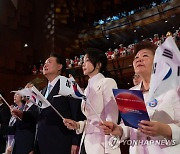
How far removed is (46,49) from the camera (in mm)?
8352

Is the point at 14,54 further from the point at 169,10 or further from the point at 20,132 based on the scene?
the point at 20,132

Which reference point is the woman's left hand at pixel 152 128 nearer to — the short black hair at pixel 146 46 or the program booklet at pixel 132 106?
the program booklet at pixel 132 106

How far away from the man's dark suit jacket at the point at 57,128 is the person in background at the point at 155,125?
0.77 m

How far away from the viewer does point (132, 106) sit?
116 centimetres

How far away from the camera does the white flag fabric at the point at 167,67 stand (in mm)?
1207

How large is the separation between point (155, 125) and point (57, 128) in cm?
116

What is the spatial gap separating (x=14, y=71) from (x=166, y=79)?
7.01 m

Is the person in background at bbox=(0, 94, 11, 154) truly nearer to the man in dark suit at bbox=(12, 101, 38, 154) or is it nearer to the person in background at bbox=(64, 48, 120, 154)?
the man in dark suit at bbox=(12, 101, 38, 154)

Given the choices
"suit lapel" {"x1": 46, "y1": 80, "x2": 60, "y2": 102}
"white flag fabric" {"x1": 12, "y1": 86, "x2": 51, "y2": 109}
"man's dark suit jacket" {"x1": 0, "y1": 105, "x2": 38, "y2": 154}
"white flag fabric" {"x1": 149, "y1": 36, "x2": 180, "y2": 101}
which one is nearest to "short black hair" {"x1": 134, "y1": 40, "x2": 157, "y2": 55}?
"white flag fabric" {"x1": 149, "y1": 36, "x2": 180, "y2": 101}

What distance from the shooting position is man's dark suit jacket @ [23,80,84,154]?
6.93 feet

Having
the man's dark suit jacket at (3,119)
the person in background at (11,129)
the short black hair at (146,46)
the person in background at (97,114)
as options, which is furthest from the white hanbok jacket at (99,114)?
the man's dark suit jacket at (3,119)

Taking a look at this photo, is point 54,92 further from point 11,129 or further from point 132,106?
point 132,106

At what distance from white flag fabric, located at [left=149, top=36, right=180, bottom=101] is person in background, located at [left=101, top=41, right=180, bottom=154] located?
8 cm

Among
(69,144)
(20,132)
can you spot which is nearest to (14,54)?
(20,132)
